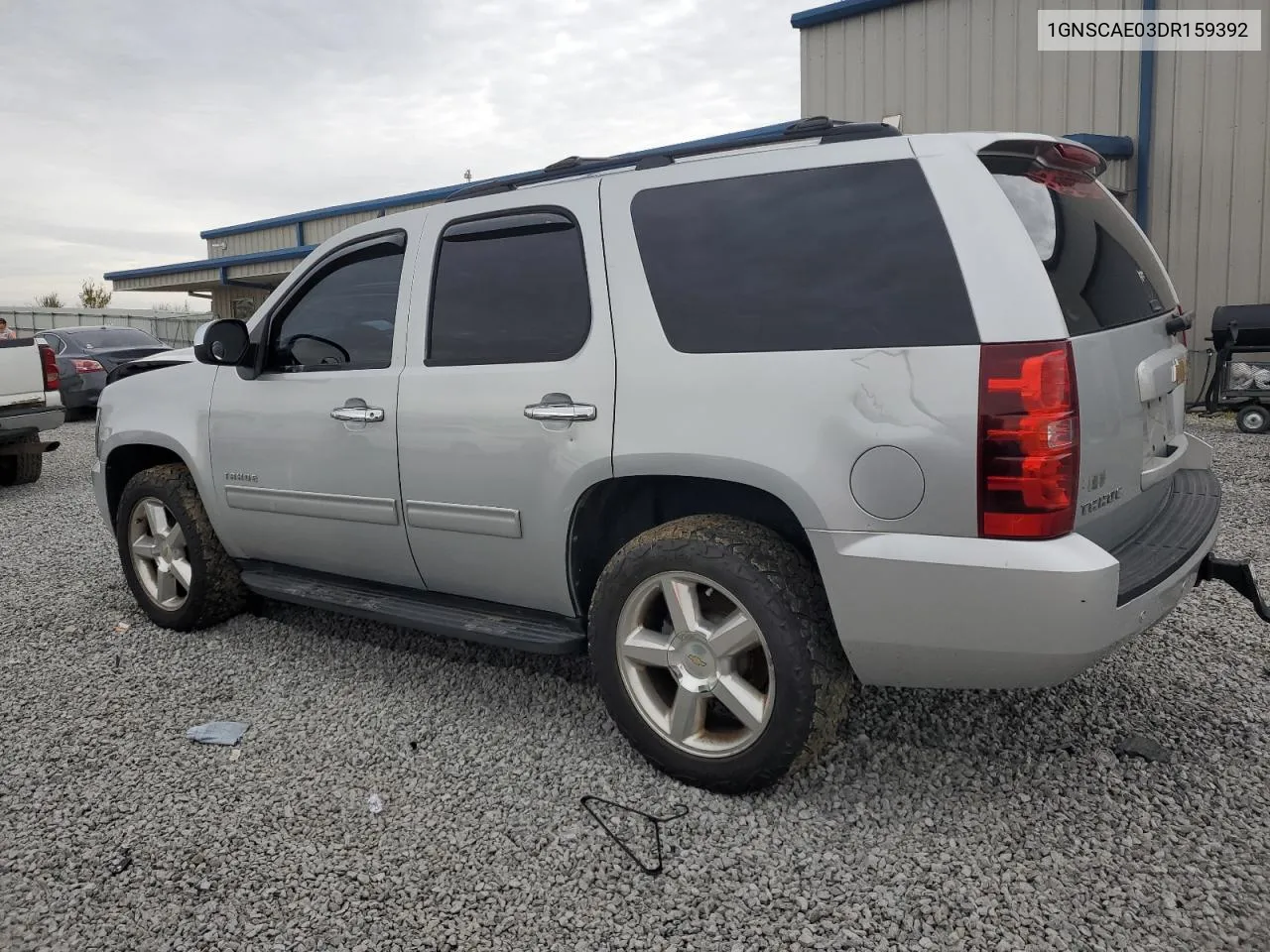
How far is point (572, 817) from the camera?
9.18 ft

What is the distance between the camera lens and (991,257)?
2.37m

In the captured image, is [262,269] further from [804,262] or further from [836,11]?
[804,262]

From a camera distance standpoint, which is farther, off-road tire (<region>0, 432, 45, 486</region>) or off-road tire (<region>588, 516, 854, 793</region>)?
off-road tire (<region>0, 432, 45, 486</region>)

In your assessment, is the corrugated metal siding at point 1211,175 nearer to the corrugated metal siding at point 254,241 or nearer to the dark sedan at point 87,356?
the dark sedan at point 87,356

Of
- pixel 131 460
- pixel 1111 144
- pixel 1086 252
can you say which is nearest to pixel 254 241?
pixel 1111 144

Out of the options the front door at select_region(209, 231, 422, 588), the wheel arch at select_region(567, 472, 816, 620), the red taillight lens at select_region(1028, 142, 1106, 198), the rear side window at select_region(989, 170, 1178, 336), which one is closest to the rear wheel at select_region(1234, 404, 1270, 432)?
the rear side window at select_region(989, 170, 1178, 336)

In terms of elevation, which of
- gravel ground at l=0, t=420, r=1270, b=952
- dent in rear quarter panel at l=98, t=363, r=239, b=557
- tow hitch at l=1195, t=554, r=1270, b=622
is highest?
dent in rear quarter panel at l=98, t=363, r=239, b=557

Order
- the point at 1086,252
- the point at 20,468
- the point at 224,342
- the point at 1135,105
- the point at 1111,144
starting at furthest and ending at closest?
the point at 1135,105 < the point at 1111,144 < the point at 20,468 < the point at 224,342 < the point at 1086,252

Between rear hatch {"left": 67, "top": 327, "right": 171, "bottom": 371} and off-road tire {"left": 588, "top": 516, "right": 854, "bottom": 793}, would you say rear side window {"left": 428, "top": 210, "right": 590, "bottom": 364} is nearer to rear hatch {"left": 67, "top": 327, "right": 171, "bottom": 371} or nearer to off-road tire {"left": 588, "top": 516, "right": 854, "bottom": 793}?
off-road tire {"left": 588, "top": 516, "right": 854, "bottom": 793}

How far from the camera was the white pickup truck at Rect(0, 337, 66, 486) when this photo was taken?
879 centimetres

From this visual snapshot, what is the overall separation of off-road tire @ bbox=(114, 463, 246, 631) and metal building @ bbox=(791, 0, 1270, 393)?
9856 mm

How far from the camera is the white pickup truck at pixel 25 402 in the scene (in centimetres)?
879

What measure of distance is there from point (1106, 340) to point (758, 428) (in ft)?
3.22

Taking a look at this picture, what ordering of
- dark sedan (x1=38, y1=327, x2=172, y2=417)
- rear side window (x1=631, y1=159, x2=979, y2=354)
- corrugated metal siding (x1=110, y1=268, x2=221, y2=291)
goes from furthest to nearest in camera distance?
1. corrugated metal siding (x1=110, y1=268, x2=221, y2=291)
2. dark sedan (x1=38, y1=327, x2=172, y2=417)
3. rear side window (x1=631, y1=159, x2=979, y2=354)
